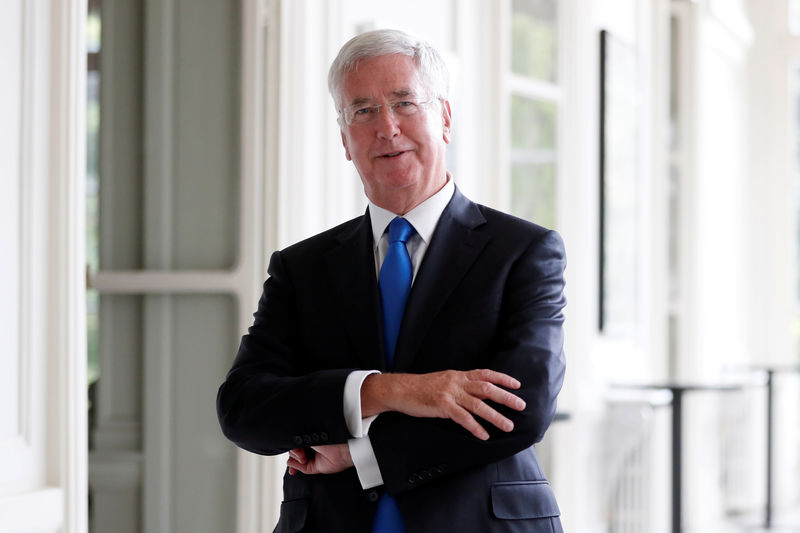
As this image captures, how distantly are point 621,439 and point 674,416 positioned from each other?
395 millimetres

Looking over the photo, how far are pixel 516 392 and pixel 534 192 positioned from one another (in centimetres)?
298

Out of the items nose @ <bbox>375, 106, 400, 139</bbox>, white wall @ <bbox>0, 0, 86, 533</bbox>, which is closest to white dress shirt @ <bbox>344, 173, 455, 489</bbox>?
nose @ <bbox>375, 106, 400, 139</bbox>

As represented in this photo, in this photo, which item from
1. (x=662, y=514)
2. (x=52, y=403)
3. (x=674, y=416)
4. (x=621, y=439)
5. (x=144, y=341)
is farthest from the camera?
(x=662, y=514)

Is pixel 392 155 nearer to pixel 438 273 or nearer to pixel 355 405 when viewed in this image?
pixel 438 273

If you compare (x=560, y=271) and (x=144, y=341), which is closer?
(x=560, y=271)

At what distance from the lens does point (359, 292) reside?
1.61 meters

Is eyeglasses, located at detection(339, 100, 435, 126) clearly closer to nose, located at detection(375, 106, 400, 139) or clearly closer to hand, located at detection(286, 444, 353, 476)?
nose, located at detection(375, 106, 400, 139)

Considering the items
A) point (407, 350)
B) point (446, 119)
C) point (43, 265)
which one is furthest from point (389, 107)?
point (43, 265)

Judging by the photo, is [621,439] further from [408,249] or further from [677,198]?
[408,249]

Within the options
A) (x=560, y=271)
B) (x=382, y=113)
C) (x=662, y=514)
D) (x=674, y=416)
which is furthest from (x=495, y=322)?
(x=662, y=514)

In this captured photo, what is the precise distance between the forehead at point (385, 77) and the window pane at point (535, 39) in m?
2.82

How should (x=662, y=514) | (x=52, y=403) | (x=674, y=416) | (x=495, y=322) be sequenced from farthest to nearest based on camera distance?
(x=662, y=514) < (x=674, y=416) < (x=52, y=403) < (x=495, y=322)

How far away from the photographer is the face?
5.23ft

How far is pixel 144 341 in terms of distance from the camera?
2.99m
